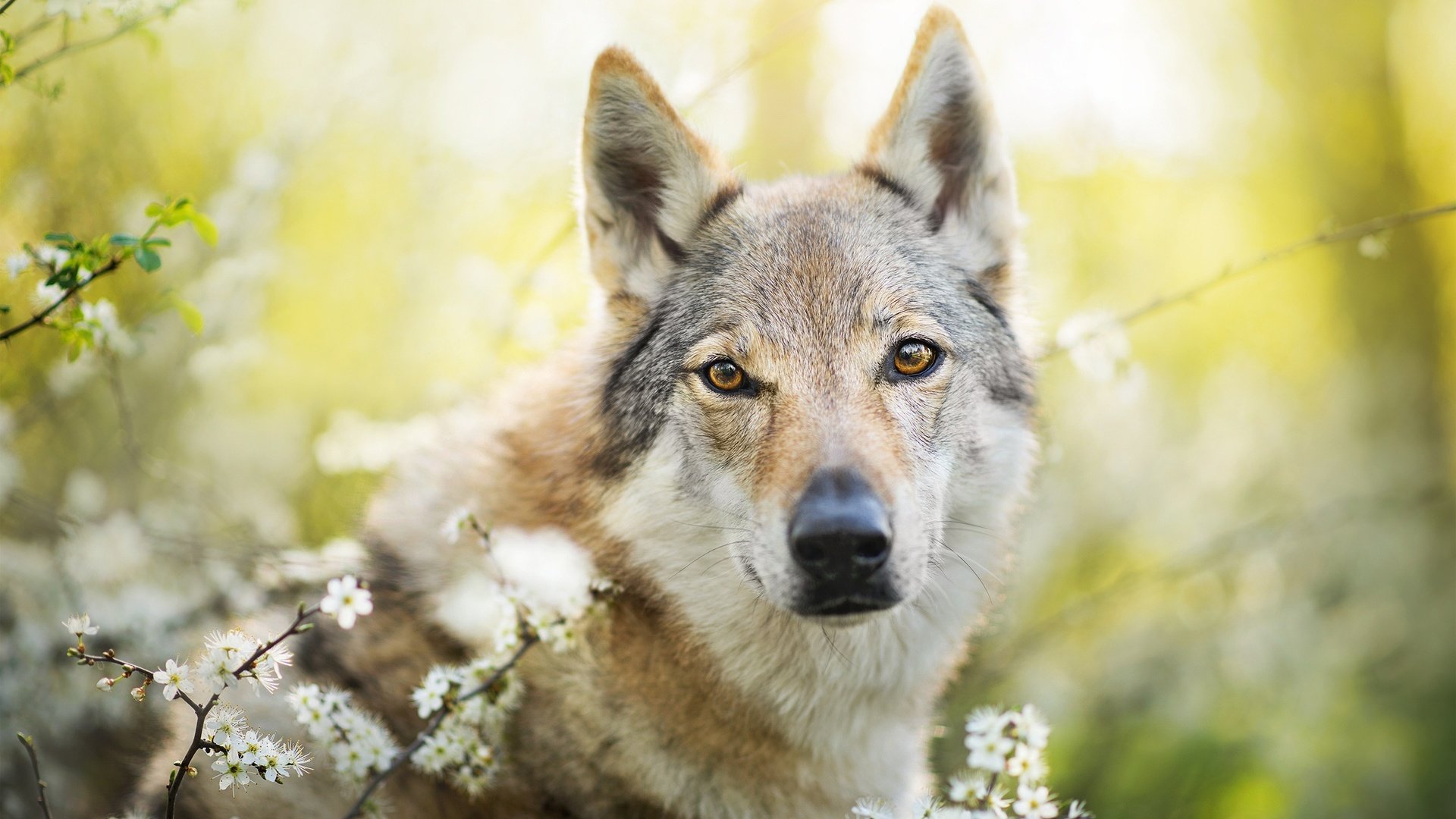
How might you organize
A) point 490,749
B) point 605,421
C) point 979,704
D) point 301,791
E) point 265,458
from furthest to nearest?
point 265,458 → point 979,704 → point 605,421 → point 301,791 → point 490,749

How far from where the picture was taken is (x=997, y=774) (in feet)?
Result: 7.75

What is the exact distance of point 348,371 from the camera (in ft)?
21.2

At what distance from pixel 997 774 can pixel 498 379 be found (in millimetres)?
2629

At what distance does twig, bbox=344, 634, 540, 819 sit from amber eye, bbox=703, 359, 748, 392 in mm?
949

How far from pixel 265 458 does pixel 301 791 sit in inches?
126

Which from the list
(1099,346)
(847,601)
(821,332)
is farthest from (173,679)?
(1099,346)

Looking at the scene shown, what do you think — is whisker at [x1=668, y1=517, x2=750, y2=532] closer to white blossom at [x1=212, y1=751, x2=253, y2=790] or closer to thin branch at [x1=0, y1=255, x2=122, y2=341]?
white blossom at [x1=212, y1=751, x2=253, y2=790]

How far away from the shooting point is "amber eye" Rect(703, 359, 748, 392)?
2939 mm

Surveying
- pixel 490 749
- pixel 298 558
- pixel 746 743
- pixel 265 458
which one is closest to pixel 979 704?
pixel 746 743

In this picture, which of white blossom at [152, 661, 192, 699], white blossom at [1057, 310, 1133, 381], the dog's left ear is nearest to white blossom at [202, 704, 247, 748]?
white blossom at [152, 661, 192, 699]

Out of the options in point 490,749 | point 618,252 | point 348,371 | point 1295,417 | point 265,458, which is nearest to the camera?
point 490,749

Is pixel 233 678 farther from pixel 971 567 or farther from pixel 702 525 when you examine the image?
pixel 971 567

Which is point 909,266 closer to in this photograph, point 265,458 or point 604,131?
point 604,131

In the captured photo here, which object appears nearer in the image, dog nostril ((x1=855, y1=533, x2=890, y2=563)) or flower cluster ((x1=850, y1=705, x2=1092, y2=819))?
flower cluster ((x1=850, y1=705, x2=1092, y2=819))
